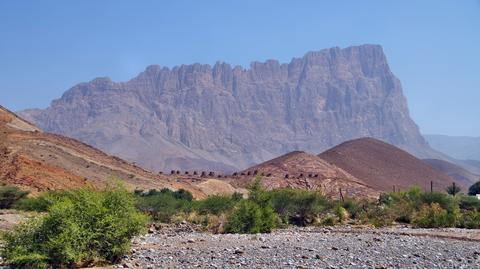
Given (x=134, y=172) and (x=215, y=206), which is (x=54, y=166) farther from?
(x=215, y=206)

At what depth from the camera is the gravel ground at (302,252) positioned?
19516 mm

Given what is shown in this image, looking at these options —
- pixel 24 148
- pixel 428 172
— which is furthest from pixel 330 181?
pixel 428 172

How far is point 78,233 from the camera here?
17.7 m

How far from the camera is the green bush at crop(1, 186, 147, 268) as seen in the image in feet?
56.8

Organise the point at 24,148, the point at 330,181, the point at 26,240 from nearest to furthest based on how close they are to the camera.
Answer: the point at 26,240 → the point at 24,148 → the point at 330,181

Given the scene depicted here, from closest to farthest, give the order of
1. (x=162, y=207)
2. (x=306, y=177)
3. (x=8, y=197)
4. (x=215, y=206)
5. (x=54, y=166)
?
(x=8, y=197), (x=162, y=207), (x=215, y=206), (x=54, y=166), (x=306, y=177)

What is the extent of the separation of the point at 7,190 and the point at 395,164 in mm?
106259

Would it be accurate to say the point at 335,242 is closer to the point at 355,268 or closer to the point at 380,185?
the point at 355,268

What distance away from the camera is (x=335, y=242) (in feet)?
85.0

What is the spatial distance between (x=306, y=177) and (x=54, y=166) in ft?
137

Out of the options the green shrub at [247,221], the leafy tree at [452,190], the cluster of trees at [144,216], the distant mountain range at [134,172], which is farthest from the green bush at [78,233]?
the leafy tree at [452,190]

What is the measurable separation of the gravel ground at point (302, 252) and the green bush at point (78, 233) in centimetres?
90

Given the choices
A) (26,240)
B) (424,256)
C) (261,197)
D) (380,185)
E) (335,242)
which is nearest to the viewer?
(26,240)

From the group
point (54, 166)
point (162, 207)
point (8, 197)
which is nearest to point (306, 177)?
point (54, 166)
